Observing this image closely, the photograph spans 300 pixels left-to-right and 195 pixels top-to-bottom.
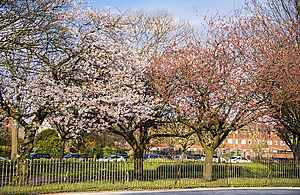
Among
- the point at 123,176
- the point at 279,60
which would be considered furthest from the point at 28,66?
the point at 279,60

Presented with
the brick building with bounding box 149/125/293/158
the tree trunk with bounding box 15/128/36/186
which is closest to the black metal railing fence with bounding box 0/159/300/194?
the tree trunk with bounding box 15/128/36/186

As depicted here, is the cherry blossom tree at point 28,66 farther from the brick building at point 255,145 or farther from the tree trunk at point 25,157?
the brick building at point 255,145

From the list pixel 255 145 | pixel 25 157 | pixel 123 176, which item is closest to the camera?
pixel 25 157

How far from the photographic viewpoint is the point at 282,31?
21297 mm

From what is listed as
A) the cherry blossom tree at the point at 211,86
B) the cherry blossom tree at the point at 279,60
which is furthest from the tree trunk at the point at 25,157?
the cherry blossom tree at the point at 279,60

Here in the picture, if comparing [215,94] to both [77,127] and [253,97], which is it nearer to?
[253,97]

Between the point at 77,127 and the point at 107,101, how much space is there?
277cm

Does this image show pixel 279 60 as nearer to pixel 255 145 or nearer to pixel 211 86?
pixel 211 86

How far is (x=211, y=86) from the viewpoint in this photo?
728 inches

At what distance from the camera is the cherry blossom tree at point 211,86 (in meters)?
18.4

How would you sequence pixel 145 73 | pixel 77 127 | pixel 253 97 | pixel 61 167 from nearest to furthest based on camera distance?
1. pixel 61 167
2. pixel 77 127
3. pixel 253 97
4. pixel 145 73

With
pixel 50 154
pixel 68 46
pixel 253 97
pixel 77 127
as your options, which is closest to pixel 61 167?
pixel 77 127

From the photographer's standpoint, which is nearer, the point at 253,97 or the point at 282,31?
the point at 253,97

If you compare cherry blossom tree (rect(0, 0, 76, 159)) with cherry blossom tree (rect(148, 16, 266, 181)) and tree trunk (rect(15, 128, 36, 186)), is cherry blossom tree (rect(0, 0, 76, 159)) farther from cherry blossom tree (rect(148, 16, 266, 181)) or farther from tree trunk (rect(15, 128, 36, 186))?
cherry blossom tree (rect(148, 16, 266, 181))
